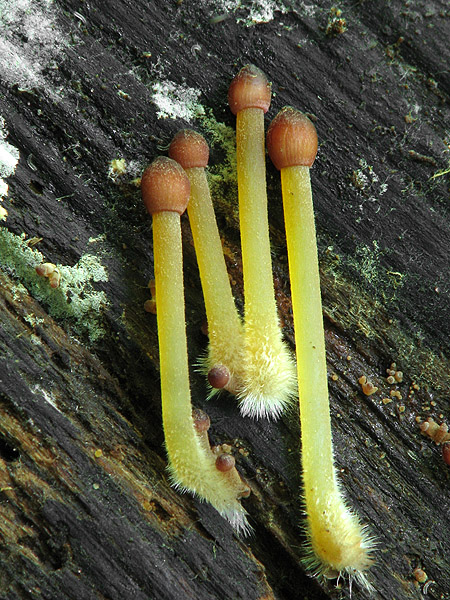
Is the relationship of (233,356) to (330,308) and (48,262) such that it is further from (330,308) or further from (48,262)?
(48,262)

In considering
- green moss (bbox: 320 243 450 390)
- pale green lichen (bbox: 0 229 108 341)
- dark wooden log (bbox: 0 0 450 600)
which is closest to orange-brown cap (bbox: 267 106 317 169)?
dark wooden log (bbox: 0 0 450 600)

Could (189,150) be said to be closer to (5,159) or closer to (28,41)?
(5,159)

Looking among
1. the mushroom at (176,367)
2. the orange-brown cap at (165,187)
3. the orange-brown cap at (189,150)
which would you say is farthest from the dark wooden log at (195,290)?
the orange-brown cap at (165,187)

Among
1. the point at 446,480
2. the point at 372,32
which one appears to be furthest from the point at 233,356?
the point at 372,32

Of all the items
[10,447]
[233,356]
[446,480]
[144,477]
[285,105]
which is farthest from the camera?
[285,105]

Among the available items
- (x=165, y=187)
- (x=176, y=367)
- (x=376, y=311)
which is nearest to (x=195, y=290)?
(x=176, y=367)

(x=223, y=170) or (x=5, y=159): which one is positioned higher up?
(x=223, y=170)

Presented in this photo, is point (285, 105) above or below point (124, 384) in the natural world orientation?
above
